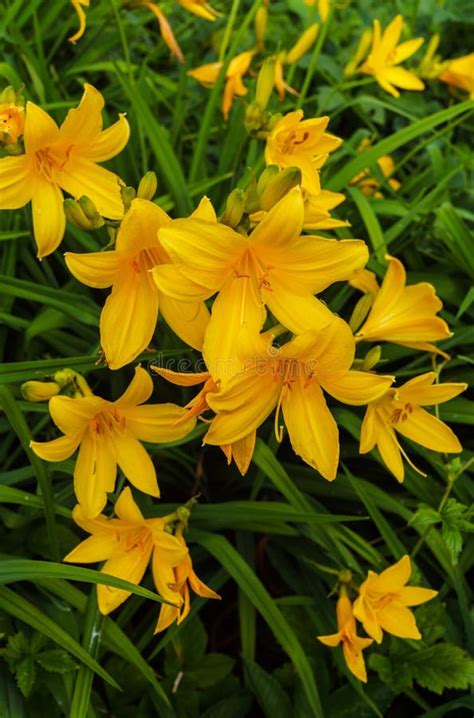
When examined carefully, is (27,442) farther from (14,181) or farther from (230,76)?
(230,76)

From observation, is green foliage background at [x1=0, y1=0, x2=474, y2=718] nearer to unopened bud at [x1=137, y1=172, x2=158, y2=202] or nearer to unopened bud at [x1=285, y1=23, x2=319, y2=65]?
unopened bud at [x1=285, y1=23, x2=319, y2=65]

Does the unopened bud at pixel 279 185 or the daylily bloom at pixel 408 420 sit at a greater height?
the unopened bud at pixel 279 185

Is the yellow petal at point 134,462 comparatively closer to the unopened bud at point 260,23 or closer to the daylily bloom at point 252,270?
Result: the daylily bloom at point 252,270

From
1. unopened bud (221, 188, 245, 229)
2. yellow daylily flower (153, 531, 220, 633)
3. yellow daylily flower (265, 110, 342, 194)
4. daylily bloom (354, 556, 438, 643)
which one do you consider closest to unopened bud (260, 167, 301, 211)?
unopened bud (221, 188, 245, 229)

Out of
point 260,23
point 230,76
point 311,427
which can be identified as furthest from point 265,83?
point 311,427

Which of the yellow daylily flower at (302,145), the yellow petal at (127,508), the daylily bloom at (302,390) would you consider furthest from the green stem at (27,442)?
the yellow daylily flower at (302,145)

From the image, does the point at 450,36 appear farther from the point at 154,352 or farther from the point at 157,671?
→ the point at 157,671
